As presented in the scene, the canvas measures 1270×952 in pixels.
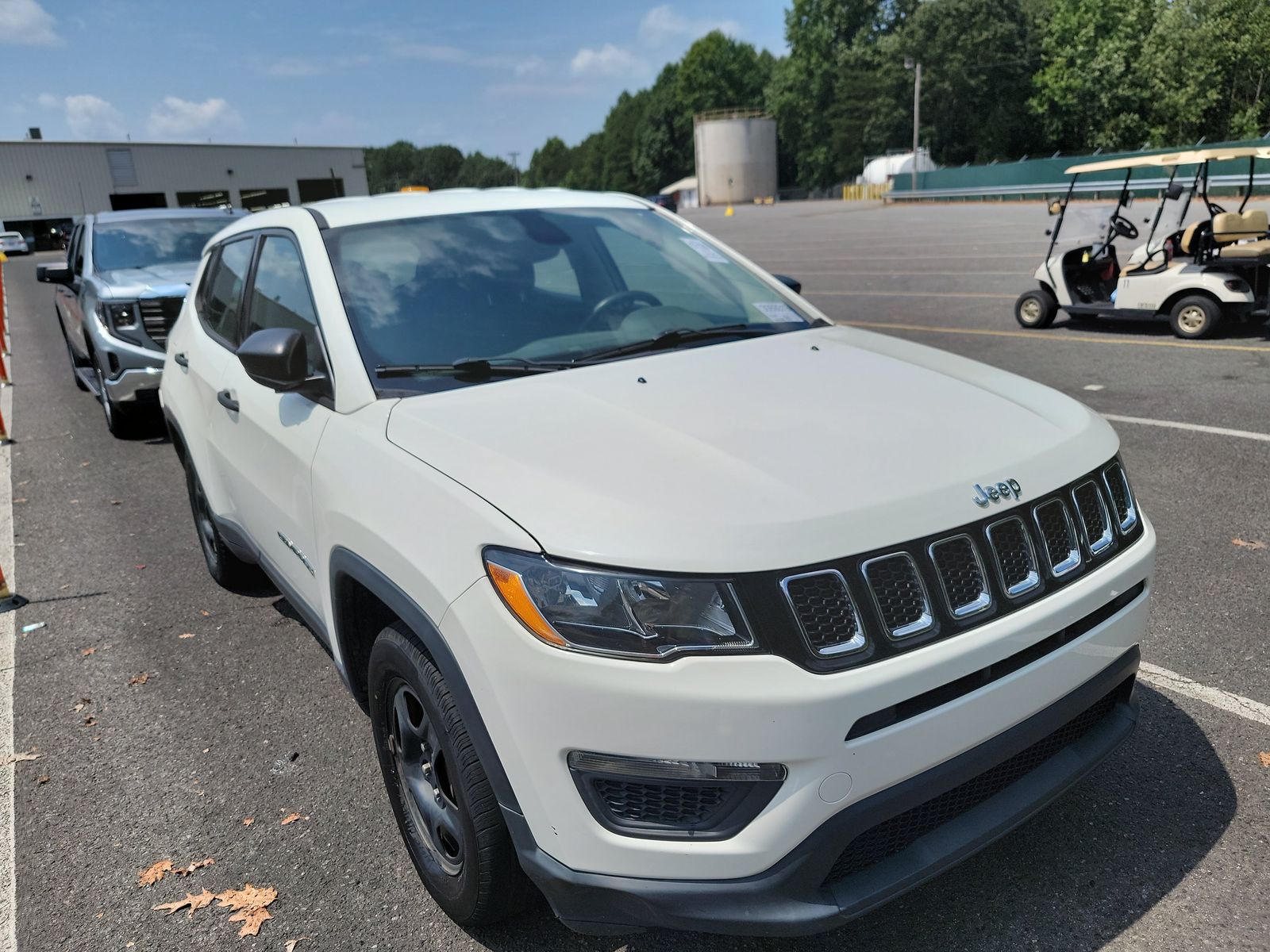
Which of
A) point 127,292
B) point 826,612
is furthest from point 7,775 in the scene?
point 127,292

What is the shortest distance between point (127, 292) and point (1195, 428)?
853cm

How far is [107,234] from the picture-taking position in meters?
9.65

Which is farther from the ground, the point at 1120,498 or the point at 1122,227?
the point at 1122,227

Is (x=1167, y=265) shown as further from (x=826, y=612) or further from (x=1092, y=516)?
(x=826, y=612)

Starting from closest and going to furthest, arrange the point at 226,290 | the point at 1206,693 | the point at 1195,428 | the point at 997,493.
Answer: the point at 997,493 < the point at 1206,693 < the point at 226,290 < the point at 1195,428

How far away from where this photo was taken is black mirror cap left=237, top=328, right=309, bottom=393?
2.79 meters

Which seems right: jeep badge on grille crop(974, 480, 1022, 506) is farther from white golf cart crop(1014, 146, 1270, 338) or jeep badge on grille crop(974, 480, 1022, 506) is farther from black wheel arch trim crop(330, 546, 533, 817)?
white golf cart crop(1014, 146, 1270, 338)

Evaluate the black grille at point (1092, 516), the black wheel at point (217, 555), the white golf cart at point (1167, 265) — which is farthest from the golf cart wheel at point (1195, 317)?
the black wheel at point (217, 555)

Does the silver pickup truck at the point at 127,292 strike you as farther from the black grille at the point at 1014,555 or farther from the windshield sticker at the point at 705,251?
the black grille at the point at 1014,555

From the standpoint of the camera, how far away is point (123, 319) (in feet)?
26.8

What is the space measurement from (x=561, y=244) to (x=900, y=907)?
244cm

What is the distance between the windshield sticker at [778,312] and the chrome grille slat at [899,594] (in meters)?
1.70

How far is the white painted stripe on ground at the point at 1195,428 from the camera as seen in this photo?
6434 millimetres

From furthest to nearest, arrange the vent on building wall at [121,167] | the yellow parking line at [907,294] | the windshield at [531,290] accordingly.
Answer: the vent on building wall at [121,167] < the yellow parking line at [907,294] < the windshield at [531,290]
